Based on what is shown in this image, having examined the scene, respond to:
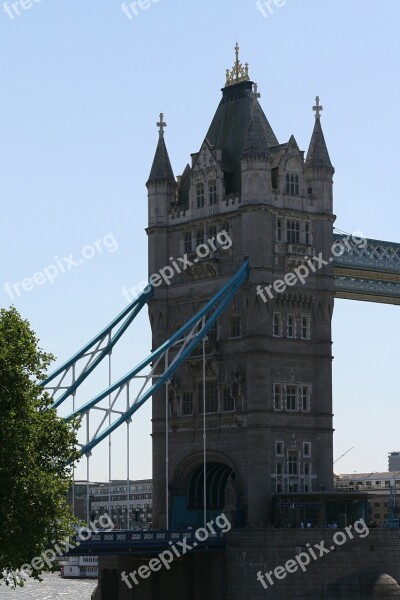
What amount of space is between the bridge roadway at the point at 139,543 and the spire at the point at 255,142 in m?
29.1

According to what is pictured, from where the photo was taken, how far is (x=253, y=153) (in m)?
120

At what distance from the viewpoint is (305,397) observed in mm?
120750

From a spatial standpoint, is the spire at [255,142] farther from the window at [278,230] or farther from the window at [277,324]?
the window at [277,324]

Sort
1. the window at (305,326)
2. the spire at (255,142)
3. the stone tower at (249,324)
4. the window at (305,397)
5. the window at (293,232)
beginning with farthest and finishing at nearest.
→ 1. the window at (293,232)
2. the window at (305,326)
3. the window at (305,397)
4. the spire at (255,142)
5. the stone tower at (249,324)

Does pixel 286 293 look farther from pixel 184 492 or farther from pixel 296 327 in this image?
pixel 184 492

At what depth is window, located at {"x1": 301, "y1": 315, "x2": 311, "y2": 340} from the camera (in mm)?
121375

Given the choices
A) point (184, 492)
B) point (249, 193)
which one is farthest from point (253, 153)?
point (184, 492)

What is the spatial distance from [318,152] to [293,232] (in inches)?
292

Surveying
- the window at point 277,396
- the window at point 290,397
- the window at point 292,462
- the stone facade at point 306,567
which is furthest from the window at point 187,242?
the stone facade at point 306,567

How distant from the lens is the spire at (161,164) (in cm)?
12875

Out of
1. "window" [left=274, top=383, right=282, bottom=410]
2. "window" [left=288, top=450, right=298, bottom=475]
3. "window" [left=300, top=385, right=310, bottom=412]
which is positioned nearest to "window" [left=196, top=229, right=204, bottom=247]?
"window" [left=274, top=383, right=282, bottom=410]

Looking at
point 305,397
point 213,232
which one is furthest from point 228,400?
point 213,232

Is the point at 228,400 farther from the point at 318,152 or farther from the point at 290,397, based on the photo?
the point at 318,152

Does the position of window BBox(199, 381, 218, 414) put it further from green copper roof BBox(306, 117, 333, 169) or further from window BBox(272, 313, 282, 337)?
green copper roof BBox(306, 117, 333, 169)
